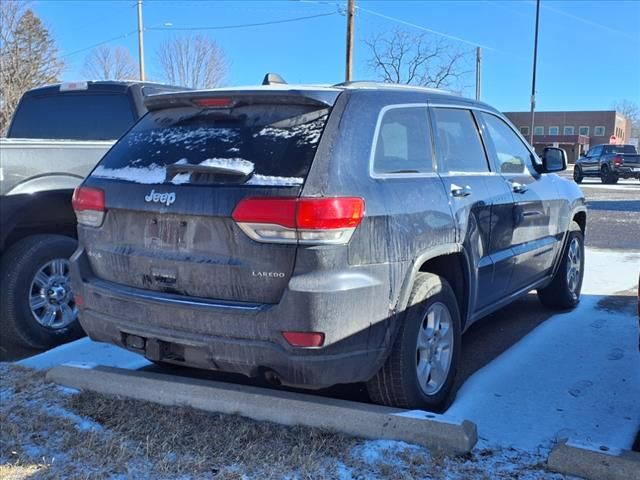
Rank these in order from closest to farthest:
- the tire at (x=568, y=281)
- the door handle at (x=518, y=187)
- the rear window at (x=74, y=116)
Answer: the door handle at (x=518, y=187), the tire at (x=568, y=281), the rear window at (x=74, y=116)

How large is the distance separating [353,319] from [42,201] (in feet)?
10.1

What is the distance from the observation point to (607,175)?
28.3 meters

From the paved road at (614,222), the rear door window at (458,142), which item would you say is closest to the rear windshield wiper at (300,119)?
the rear door window at (458,142)

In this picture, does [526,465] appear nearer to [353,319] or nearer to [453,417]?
[453,417]

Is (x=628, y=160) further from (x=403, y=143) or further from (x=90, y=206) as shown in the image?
(x=90, y=206)

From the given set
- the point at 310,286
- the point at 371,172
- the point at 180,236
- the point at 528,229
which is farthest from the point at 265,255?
the point at 528,229

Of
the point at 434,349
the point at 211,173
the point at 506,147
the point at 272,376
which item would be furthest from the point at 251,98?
the point at 506,147

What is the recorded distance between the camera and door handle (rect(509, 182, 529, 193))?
4.83 metres

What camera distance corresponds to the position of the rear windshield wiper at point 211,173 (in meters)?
3.14

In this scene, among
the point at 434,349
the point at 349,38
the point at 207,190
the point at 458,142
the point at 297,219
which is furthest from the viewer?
the point at 349,38

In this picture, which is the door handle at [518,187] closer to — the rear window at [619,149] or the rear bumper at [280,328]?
the rear bumper at [280,328]

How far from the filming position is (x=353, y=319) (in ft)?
10.2

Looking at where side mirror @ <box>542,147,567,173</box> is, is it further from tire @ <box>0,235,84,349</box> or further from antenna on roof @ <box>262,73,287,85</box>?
tire @ <box>0,235,84,349</box>

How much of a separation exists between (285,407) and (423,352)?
0.85m
